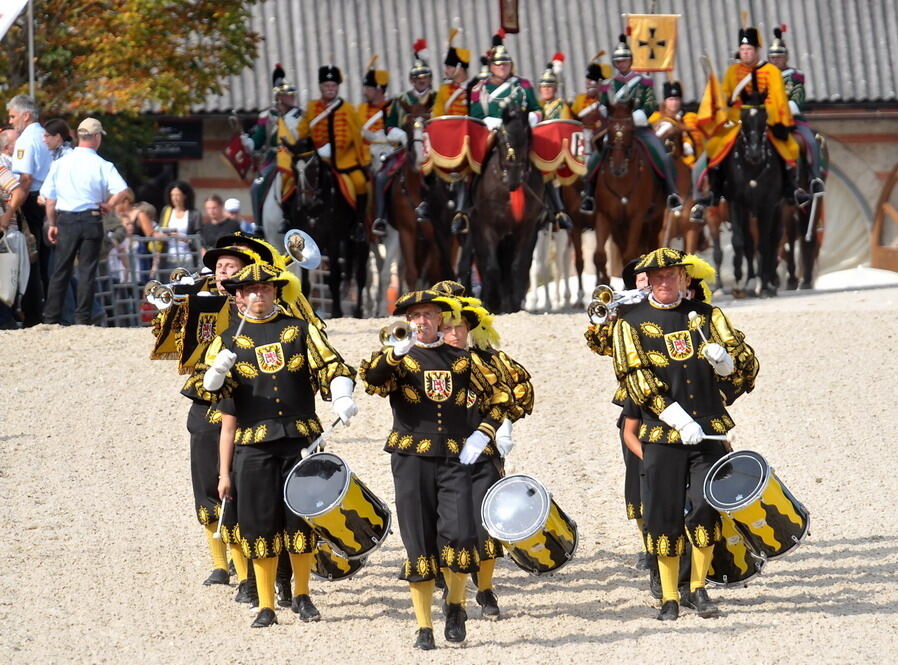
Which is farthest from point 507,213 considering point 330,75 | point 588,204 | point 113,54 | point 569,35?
point 569,35

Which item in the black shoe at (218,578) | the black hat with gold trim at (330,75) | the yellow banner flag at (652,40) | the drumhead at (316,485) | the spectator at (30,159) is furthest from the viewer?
the yellow banner flag at (652,40)

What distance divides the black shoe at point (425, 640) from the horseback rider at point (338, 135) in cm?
980

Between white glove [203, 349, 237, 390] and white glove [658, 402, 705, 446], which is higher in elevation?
white glove [203, 349, 237, 390]

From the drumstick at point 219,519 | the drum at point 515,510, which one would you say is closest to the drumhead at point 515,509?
the drum at point 515,510

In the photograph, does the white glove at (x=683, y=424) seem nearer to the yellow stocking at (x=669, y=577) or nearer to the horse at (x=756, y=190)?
the yellow stocking at (x=669, y=577)

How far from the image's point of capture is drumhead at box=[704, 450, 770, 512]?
8.57m

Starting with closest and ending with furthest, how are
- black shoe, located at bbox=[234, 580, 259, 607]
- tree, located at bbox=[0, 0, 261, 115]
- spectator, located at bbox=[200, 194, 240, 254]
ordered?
black shoe, located at bbox=[234, 580, 259, 607] → spectator, located at bbox=[200, 194, 240, 254] → tree, located at bbox=[0, 0, 261, 115]

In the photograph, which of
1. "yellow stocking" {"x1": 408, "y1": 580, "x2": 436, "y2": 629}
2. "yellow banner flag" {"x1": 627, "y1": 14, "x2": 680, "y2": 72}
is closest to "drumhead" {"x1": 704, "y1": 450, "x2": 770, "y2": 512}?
"yellow stocking" {"x1": 408, "y1": 580, "x2": 436, "y2": 629}

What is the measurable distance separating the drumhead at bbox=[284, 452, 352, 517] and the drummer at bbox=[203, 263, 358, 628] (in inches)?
9.9

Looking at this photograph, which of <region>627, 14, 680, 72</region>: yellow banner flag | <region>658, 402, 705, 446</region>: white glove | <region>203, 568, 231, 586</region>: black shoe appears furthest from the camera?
<region>627, 14, 680, 72</region>: yellow banner flag

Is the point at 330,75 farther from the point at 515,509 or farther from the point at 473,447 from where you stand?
the point at 515,509

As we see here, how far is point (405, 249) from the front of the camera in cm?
1898

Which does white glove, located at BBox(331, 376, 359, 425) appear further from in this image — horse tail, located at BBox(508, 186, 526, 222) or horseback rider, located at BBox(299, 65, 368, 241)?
horseback rider, located at BBox(299, 65, 368, 241)

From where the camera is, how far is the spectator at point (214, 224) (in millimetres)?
17688
